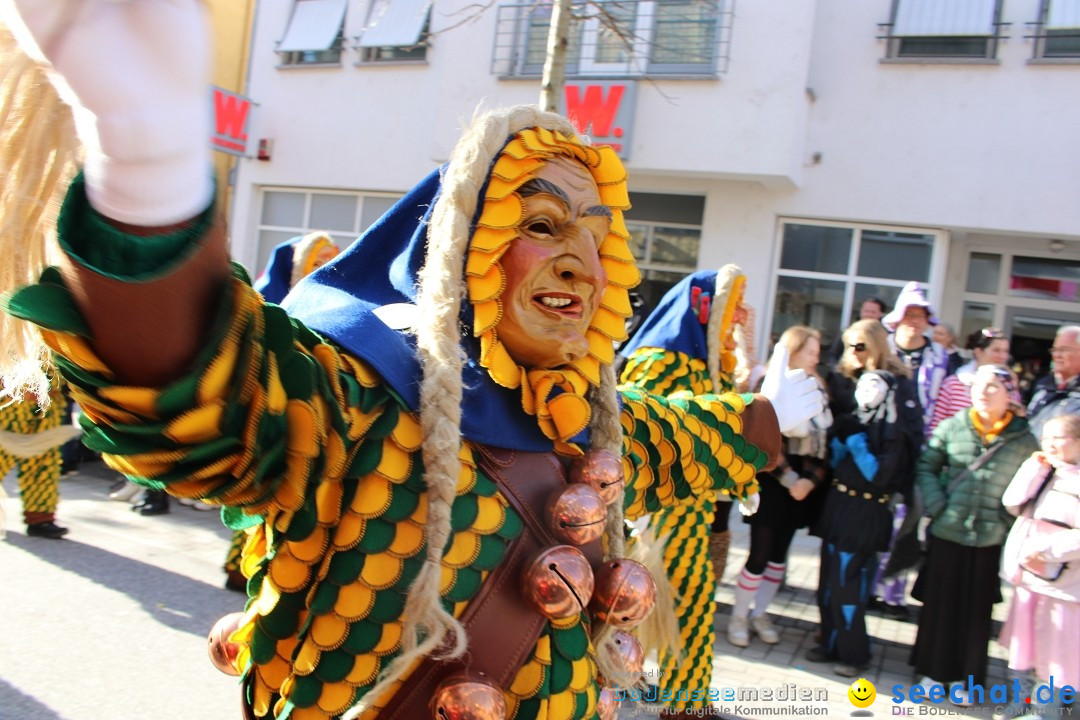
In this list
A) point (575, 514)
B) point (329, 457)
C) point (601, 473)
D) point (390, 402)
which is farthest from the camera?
point (601, 473)

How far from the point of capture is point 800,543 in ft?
24.4

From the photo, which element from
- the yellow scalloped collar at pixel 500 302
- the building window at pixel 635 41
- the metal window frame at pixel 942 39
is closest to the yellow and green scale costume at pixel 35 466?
the yellow scalloped collar at pixel 500 302

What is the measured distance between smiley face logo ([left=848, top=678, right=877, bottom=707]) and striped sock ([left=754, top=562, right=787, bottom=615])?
903 mm

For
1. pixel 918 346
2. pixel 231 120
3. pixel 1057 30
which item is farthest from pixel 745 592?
pixel 231 120

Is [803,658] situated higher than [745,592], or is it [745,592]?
[745,592]

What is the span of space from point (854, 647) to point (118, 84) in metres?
4.86

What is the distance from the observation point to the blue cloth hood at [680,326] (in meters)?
4.09

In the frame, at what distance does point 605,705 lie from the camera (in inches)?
68.0

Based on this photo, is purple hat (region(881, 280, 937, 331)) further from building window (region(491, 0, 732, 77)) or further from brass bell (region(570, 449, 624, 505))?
brass bell (region(570, 449, 624, 505))

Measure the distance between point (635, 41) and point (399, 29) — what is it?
3330 mm

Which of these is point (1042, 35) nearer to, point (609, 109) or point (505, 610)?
point (609, 109)

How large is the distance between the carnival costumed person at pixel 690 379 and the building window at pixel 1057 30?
5974 mm

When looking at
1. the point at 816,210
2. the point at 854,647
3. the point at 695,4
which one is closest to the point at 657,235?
the point at 816,210

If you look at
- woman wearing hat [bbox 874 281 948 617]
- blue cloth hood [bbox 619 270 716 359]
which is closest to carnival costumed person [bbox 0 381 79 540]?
blue cloth hood [bbox 619 270 716 359]
